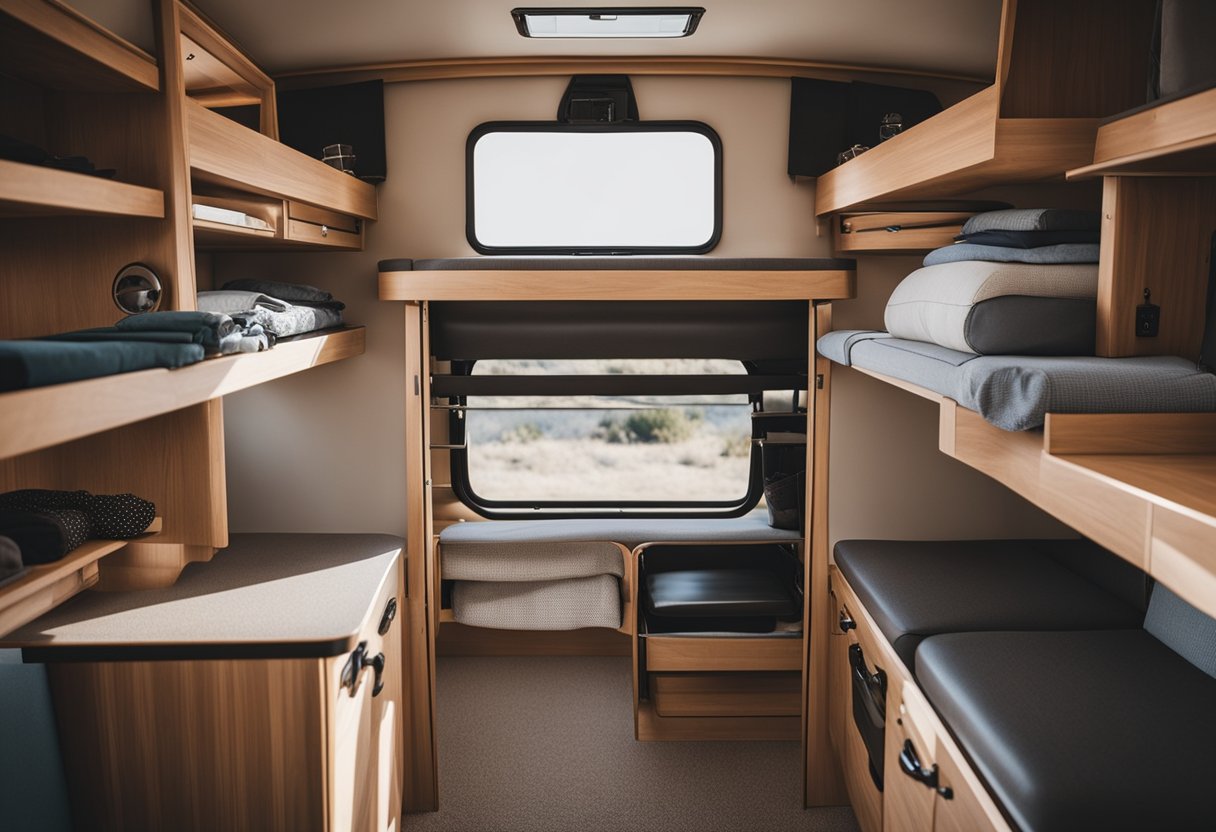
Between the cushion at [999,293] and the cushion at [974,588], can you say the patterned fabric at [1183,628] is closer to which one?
the cushion at [974,588]

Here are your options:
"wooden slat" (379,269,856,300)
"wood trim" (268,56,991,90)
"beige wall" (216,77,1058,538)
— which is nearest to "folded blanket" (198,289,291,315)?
"wooden slat" (379,269,856,300)

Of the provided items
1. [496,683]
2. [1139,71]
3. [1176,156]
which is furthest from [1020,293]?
[496,683]

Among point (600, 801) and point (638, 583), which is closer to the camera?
point (600, 801)

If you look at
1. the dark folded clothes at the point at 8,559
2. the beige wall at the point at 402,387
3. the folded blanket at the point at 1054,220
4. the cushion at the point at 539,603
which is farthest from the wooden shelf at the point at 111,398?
the folded blanket at the point at 1054,220

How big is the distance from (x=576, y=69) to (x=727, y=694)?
7.04 ft

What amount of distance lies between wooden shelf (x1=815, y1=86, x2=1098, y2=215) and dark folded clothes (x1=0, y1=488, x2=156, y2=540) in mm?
1812

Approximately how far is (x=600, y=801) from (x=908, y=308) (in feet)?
5.48

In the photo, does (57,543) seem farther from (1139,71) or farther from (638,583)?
(1139,71)

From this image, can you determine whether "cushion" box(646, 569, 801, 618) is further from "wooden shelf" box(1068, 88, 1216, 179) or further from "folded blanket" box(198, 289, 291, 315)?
"wooden shelf" box(1068, 88, 1216, 179)

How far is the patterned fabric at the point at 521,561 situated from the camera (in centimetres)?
299

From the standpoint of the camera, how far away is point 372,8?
8.03 feet

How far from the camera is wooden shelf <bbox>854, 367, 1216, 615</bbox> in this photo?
98 centimetres

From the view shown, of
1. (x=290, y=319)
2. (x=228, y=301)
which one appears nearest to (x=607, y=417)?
(x=290, y=319)

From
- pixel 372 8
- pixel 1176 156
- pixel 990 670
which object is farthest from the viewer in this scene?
pixel 372 8
